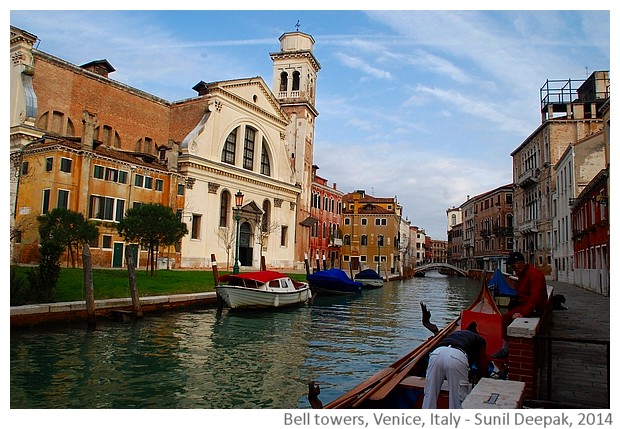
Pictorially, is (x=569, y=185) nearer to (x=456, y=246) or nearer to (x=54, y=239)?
(x=54, y=239)

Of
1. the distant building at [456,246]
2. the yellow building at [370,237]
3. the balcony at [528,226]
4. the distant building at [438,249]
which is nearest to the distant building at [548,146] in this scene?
the balcony at [528,226]

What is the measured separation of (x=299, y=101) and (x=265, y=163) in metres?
7.48

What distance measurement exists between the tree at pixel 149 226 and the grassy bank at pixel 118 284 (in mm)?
1336

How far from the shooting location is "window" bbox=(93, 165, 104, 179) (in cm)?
2098

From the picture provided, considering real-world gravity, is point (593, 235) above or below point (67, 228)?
above

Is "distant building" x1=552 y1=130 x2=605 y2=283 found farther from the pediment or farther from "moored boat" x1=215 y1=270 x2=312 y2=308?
the pediment

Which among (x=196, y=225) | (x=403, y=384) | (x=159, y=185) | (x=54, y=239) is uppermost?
(x=159, y=185)

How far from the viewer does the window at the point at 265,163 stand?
34.4 m

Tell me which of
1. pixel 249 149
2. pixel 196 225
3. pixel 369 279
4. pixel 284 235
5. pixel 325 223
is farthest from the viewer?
pixel 325 223

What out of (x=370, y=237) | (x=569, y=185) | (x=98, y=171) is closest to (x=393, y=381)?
(x=98, y=171)

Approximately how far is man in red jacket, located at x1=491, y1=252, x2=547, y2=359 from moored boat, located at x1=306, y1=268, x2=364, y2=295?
1878 centimetres

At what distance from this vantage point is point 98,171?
21141mm

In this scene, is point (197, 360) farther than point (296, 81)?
No

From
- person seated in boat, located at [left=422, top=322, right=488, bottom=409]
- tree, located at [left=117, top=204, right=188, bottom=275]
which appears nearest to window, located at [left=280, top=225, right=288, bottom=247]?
tree, located at [left=117, top=204, right=188, bottom=275]
